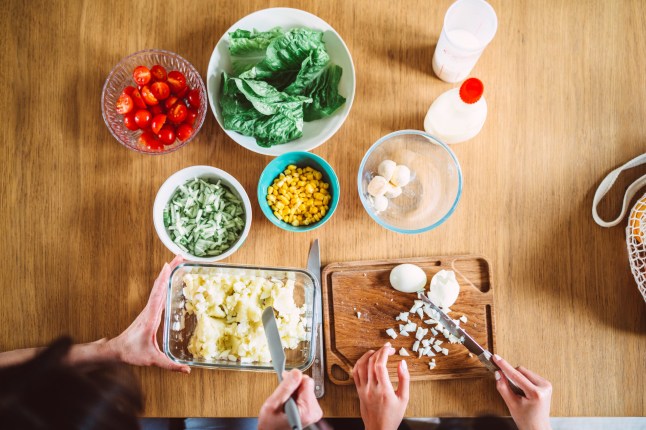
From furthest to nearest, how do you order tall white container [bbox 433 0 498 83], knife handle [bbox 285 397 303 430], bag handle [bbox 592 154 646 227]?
bag handle [bbox 592 154 646 227]
tall white container [bbox 433 0 498 83]
knife handle [bbox 285 397 303 430]

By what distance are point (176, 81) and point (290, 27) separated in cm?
32

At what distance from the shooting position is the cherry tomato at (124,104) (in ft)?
3.78

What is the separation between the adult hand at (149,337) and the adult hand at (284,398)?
280 mm

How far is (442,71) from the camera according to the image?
3.86 ft

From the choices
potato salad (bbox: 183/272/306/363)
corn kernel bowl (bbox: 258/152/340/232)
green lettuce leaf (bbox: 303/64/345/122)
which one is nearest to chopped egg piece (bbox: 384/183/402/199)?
corn kernel bowl (bbox: 258/152/340/232)

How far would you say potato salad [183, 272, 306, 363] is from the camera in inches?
44.1

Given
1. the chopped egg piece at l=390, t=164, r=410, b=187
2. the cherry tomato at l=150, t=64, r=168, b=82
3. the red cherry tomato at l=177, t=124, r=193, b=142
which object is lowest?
the chopped egg piece at l=390, t=164, r=410, b=187

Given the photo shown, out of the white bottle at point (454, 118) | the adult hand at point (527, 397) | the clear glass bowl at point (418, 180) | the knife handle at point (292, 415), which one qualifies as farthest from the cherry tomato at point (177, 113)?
the adult hand at point (527, 397)

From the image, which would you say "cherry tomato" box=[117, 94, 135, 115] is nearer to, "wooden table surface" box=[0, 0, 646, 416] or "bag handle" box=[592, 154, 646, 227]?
"wooden table surface" box=[0, 0, 646, 416]

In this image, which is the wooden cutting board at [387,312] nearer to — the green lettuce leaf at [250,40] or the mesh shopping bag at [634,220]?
the mesh shopping bag at [634,220]

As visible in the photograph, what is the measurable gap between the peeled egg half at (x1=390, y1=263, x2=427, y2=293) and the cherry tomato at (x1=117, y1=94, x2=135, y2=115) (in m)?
0.80

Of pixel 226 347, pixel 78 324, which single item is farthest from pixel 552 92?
pixel 78 324

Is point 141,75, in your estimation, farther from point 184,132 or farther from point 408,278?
point 408,278

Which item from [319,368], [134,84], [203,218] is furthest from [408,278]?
[134,84]
